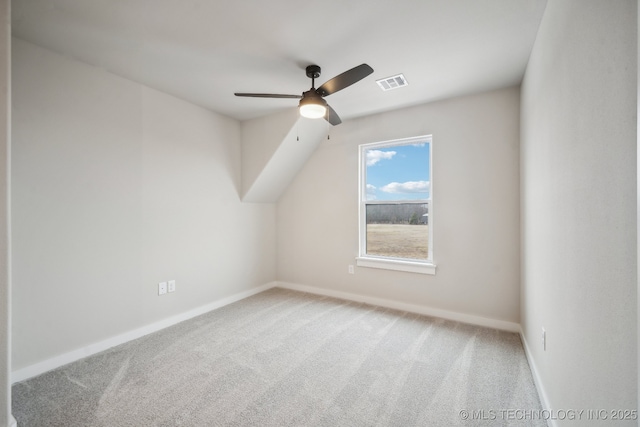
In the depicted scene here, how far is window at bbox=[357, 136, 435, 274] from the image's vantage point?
338 centimetres

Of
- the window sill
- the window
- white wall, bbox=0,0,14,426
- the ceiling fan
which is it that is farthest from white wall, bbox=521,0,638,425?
white wall, bbox=0,0,14,426

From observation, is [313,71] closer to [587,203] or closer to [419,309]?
[587,203]

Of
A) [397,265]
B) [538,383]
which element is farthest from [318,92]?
[538,383]

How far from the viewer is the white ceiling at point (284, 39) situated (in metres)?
1.73

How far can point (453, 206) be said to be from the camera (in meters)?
3.12

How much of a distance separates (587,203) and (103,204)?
11.0 ft

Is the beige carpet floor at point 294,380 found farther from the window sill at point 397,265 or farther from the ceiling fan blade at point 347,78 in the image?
the ceiling fan blade at point 347,78

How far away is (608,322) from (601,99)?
784mm

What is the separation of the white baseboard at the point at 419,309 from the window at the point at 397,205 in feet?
1.47

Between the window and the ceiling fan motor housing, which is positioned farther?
the window

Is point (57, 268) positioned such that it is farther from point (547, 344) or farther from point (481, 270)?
point (481, 270)

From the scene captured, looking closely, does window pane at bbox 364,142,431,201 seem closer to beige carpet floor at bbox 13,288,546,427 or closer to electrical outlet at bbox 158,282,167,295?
beige carpet floor at bbox 13,288,546,427

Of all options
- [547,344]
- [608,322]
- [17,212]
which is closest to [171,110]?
[17,212]

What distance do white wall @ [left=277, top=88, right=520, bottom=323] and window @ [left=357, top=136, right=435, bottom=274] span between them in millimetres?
110
